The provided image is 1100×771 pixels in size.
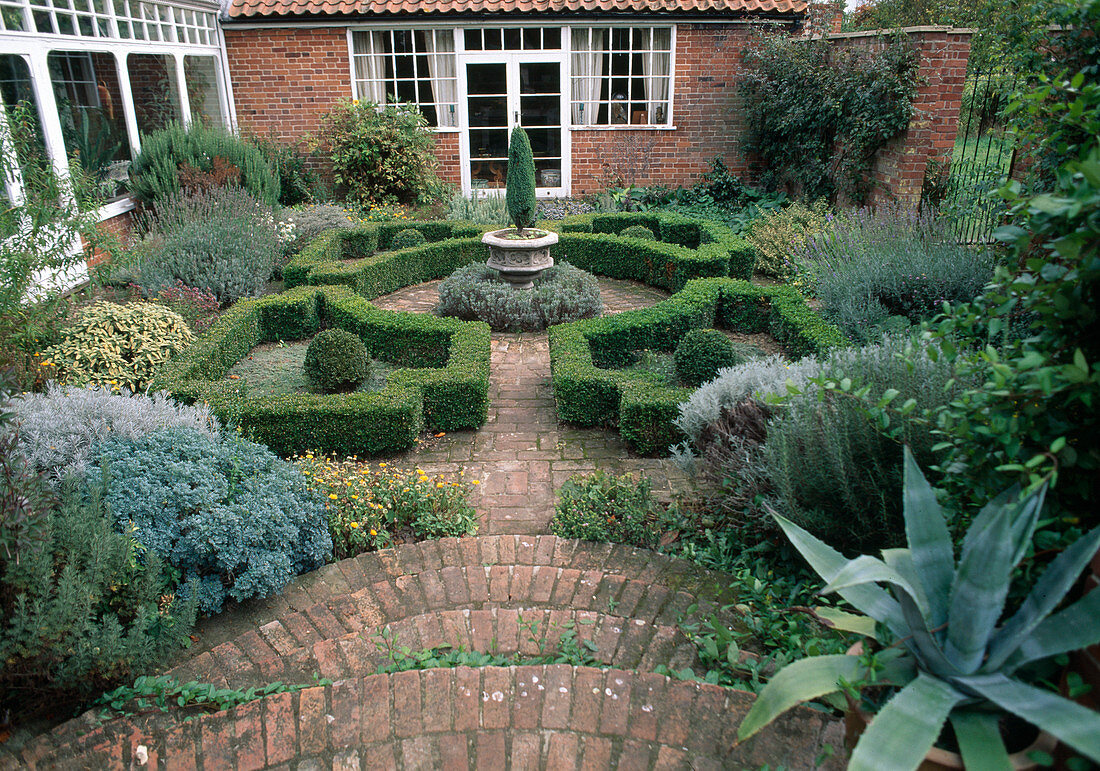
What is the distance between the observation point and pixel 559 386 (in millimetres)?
5637

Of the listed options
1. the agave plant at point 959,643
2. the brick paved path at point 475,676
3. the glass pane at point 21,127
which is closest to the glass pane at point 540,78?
the glass pane at point 21,127

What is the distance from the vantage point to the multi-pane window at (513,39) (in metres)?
13.1

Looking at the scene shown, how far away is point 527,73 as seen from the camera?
13375 mm

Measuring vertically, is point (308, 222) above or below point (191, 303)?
above

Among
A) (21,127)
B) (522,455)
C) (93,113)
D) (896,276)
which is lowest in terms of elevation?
(522,455)

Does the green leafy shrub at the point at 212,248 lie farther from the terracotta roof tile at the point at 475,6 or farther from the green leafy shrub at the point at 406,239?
the terracotta roof tile at the point at 475,6

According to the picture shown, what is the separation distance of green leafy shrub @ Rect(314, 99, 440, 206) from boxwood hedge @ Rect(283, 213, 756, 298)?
201 cm

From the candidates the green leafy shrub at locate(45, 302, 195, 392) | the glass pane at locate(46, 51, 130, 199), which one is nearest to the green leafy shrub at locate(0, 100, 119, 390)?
the green leafy shrub at locate(45, 302, 195, 392)

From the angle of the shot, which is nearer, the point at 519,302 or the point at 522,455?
the point at 522,455

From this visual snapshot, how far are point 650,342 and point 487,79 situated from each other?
8693 mm

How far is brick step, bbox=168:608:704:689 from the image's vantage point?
287cm

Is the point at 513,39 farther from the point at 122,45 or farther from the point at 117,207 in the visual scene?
the point at 117,207

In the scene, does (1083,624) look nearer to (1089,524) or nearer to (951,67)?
(1089,524)

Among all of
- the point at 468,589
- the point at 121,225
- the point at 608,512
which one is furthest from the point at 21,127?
the point at 608,512
